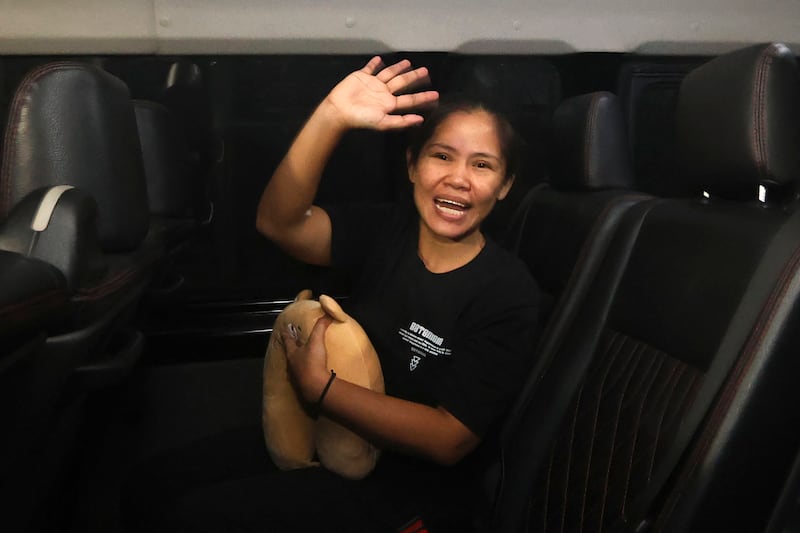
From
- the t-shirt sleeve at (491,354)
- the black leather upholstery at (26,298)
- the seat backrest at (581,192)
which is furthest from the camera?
the seat backrest at (581,192)

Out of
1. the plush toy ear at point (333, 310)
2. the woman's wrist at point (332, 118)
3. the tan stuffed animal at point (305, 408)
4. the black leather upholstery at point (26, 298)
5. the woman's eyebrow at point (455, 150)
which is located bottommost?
the tan stuffed animal at point (305, 408)

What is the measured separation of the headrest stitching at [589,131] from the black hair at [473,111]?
248 mm

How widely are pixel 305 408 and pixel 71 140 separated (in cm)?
59

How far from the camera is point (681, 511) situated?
3.12ft

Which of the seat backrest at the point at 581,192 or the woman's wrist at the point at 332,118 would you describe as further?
the seat backrest at the point at 581,192

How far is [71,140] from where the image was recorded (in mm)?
1098

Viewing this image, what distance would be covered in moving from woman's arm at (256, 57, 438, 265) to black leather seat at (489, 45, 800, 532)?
18.3 inches

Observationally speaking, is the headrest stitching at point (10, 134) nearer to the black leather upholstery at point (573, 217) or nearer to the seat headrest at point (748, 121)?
the black leather upholstery at point (573, 217)

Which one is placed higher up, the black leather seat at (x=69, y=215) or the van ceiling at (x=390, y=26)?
the van ceiling at (x=390, y=26)

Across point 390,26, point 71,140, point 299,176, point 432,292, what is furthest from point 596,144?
point 71,140

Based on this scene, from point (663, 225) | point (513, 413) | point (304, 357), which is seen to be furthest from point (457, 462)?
point (663, 225)

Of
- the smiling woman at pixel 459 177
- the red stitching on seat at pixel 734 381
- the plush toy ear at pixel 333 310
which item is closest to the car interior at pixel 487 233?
the red stitching on seat at pixel 734 381

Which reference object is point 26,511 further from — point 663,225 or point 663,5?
point 663,5

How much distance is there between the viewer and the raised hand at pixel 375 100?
121 cm
